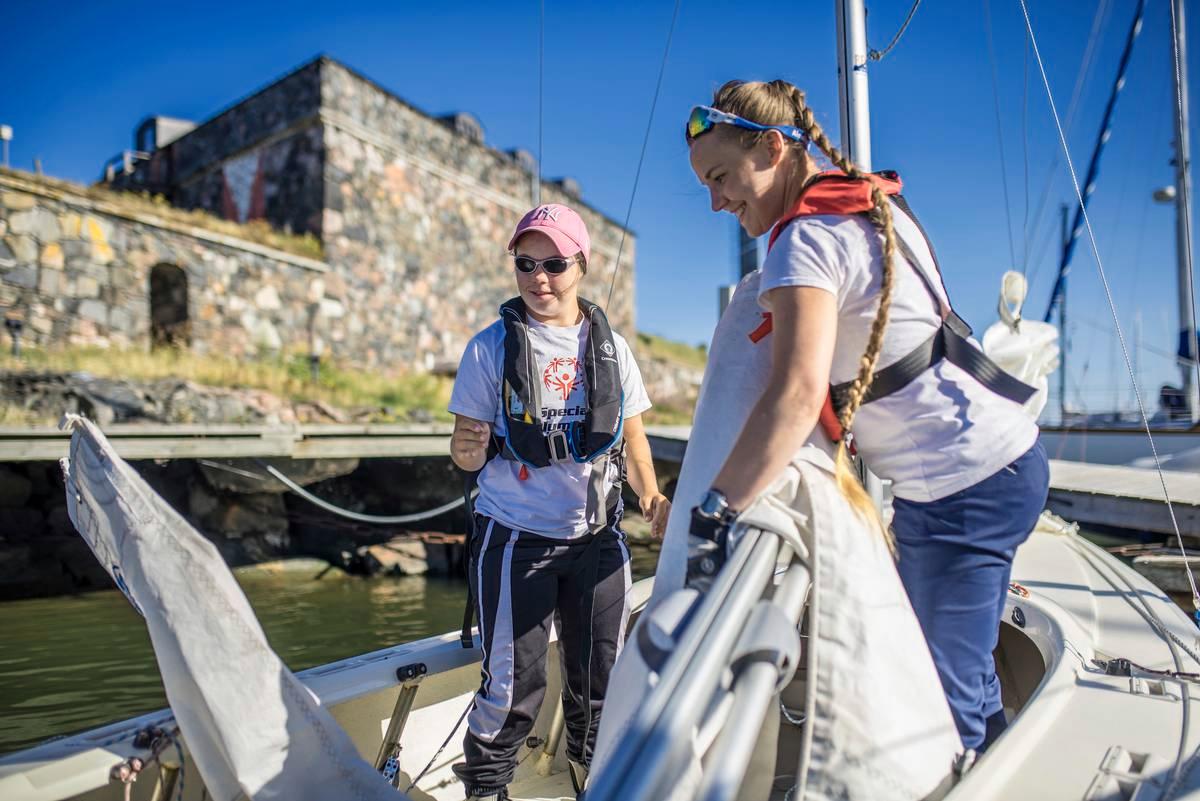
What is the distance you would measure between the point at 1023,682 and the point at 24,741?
4.24 meters

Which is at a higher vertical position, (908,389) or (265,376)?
(265,376)

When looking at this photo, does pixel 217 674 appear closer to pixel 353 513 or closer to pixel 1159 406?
pixel 353 513

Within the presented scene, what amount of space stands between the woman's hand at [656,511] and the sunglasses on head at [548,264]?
0.60 m

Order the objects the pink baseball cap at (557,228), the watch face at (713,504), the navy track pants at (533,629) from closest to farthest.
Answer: the watch face at (713,504)
the navy track pants at (533,629)
the pink baseball cap at (557,228)

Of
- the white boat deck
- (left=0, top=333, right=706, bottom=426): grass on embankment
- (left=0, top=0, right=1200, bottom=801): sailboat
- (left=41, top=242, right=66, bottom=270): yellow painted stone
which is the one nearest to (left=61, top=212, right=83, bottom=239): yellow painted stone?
(left=41, top=242, right=66, bottom=270): yellow painted stone

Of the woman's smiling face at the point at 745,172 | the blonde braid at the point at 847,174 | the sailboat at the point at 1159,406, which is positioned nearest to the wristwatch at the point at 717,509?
the blonde braid at the point at 847,174

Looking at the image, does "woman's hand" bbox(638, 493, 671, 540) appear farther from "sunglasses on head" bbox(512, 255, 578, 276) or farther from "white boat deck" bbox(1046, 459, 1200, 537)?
"white boat deck" bbox(1046, 459, 1200, 537)

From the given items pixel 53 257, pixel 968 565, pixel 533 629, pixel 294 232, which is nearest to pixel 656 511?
pixel 533 629

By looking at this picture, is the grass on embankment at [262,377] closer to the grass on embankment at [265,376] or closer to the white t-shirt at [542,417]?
the grass on embankment at [265,376]

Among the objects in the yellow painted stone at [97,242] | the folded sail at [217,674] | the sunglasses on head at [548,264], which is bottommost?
the folded sail at [217,674]

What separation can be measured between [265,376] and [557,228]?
9.06 metres

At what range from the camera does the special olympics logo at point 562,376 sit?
1.93 meters

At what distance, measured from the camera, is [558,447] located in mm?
1849

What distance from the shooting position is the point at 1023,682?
2.52 meters
